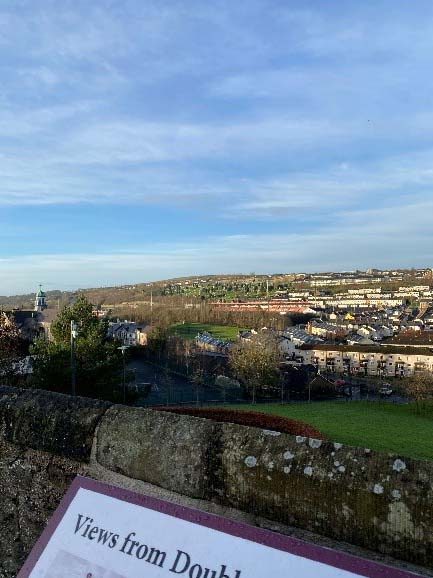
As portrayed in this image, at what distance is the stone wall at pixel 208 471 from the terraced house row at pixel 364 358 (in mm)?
51016

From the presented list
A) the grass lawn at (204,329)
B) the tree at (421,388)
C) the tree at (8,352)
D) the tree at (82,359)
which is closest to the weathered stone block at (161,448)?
the tree at (82,359)

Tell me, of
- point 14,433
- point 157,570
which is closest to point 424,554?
point 157,570

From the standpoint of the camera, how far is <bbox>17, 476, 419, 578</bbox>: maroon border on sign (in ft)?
6.48

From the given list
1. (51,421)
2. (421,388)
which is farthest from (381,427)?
(51,421)

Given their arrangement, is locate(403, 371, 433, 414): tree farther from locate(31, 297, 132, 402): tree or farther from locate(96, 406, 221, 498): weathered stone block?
locate(96, 406, 221, 498): weathered stone block

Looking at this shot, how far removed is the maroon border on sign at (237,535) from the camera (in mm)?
1975

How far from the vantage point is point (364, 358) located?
184 ft

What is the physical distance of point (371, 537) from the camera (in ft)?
8.50

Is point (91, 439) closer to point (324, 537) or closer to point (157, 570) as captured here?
point (157, 570)

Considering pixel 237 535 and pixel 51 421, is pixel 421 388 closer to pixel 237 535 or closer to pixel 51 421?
pixel 51 421

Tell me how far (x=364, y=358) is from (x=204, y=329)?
39.7m

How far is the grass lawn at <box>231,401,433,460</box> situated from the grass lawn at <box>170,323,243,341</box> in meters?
55.4

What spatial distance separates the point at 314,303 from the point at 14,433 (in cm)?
14027

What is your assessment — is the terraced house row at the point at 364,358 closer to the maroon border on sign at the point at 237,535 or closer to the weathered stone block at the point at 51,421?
the weathered stone block at the point at 51,421
